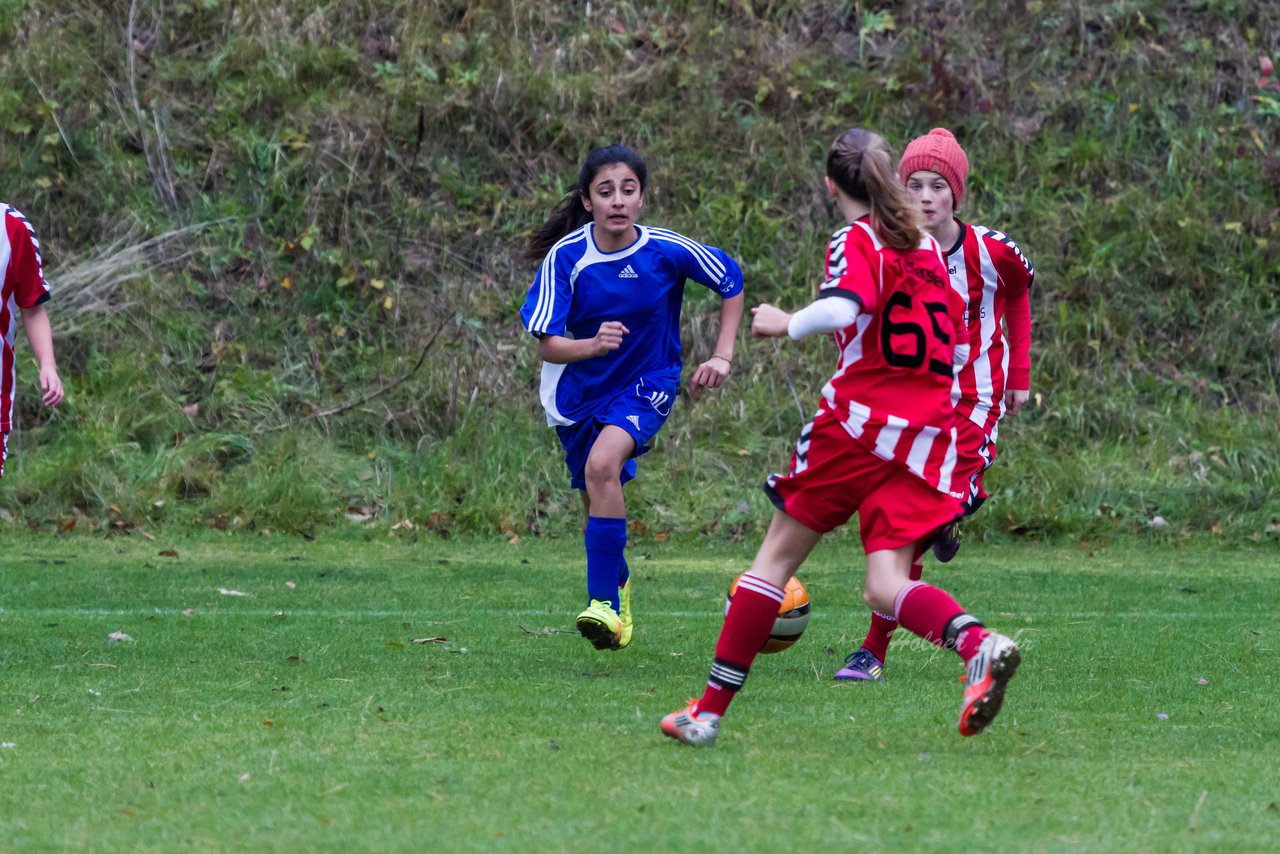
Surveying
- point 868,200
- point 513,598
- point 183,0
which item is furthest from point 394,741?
point 183,0

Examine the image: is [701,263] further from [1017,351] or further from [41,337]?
[41,337]

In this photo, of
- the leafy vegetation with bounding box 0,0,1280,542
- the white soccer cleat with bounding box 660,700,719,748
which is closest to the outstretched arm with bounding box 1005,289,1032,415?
the white soccer cleat with bounding box 660,700,719,748

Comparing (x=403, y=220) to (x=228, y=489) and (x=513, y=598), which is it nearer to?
(x=228, y=489)

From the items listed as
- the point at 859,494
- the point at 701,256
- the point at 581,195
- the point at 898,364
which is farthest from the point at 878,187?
the point at 581,195

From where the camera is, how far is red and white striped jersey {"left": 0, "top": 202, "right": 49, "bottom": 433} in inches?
218

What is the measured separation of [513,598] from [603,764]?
375cm

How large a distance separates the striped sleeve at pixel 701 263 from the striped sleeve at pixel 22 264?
7.03 ft

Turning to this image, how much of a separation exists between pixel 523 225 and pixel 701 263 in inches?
282

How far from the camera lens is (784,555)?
4246mm

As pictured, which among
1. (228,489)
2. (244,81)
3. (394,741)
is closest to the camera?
(394,741)

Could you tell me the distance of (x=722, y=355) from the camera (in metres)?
6.05

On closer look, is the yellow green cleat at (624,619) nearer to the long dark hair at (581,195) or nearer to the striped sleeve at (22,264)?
the long dark hair at (581,195)

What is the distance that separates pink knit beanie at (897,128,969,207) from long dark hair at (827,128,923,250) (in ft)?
3.11

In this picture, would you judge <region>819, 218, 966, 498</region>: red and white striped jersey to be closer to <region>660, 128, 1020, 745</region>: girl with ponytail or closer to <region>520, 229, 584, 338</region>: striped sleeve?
<region>660, 128, 1020, 745</region>: girl with ponytail
